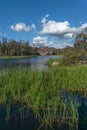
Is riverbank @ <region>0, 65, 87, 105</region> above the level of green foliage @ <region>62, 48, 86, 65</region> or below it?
below

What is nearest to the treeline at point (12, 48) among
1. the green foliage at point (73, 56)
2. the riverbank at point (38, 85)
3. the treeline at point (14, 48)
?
the treeline at point (14, 48)

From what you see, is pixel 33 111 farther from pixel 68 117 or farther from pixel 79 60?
pixel 79 60

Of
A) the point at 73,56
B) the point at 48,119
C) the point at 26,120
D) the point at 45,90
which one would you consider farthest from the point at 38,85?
the point at 73,56

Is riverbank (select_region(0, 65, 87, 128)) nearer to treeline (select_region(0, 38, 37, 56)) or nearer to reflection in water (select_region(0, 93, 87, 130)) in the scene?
reflection in water (select_region(0, 93, 87, 130))

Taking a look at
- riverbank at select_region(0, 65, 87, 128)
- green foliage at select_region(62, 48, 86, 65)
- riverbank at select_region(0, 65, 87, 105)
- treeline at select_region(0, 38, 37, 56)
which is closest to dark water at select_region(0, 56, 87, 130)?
riverbank at select_region(0, 65, 87, 128)

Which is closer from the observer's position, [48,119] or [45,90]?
[48,119]

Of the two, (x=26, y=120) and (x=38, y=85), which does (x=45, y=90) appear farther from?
(x=26, y=120)

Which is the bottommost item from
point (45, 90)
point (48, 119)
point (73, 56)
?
point (48, 119)

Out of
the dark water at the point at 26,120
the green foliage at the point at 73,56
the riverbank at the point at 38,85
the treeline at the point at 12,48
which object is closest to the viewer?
the dark water at the point at 26,120

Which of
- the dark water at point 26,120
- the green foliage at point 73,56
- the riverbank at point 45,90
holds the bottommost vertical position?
the dark water at point 26,120

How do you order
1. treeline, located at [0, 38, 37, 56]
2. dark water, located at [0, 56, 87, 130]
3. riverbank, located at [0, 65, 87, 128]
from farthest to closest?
treeline, located at [0, 38, 37, 56] → riverbank, located at [0, 65, 87, 128] → dark water, located at [0, 56, 87, 130]

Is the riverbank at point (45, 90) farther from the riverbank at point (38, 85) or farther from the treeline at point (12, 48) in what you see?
the treeline at point (12, 48)

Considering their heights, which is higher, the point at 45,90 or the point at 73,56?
the point at 73,56

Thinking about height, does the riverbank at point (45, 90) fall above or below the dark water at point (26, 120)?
above
